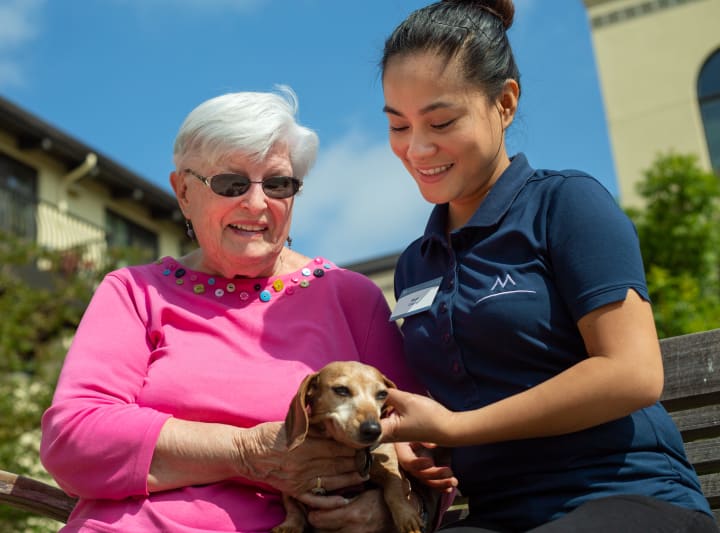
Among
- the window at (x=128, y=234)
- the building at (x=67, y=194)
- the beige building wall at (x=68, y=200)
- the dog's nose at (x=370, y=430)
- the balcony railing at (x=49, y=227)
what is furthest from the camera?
the window at (x=128, y=234)

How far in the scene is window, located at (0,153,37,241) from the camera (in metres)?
17.9

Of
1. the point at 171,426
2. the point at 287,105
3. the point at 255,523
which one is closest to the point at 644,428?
the point at 255,523

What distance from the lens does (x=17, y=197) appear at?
59.5 feet

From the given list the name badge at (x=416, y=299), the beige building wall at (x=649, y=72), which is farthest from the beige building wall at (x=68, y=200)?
the name badge at (x=416, y=299)

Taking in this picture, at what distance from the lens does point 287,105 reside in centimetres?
345

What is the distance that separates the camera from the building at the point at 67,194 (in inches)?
711

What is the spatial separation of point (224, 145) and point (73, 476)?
4.35 ft

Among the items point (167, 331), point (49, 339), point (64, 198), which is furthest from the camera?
point (64, 198)

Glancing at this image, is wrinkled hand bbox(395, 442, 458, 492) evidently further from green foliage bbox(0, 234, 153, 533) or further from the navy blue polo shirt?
green foliage bbox(0, 234, 153, 533)

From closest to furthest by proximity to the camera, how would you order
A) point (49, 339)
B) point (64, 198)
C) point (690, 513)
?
point (690, 513), point (49, 339), point (64, 198)

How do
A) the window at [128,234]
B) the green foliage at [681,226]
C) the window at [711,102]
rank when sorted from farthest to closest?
the window at [128,234] → the window at [711,102] → the green foliage at [681,226]

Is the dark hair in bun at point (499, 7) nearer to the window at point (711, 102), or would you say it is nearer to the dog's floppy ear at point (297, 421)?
the dog's floppy ear at point (297, 421)

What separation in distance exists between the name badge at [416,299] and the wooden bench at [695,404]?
0.91 meters

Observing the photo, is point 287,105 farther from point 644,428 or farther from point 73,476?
point 644,428
